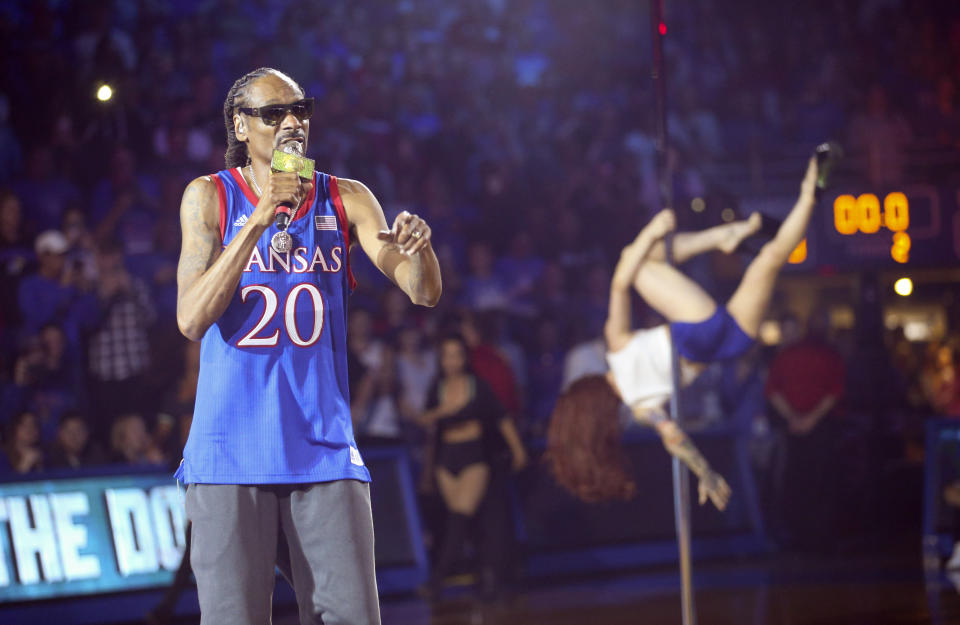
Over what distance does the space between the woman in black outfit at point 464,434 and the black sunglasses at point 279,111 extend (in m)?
4.65

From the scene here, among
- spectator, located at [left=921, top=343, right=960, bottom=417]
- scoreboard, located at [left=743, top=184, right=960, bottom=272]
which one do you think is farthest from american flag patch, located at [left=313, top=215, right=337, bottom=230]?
spectator, located at [left=921, top=343, right=960, bottom=417]

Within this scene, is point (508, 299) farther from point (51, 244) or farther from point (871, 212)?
point (51, 244)

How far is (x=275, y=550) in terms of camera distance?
2.64m

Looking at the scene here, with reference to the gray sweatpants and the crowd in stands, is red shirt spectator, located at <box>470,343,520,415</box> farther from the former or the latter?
the gray sweatpants

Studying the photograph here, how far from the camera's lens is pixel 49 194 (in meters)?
8.45

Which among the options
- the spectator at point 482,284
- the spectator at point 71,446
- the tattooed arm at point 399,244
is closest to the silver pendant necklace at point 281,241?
the tattooed arm at point 399,244

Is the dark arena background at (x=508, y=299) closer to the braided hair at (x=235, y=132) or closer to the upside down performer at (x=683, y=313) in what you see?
the upside down performer at (x=683, y=313)

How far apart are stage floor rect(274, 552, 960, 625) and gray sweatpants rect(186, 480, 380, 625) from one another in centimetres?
387

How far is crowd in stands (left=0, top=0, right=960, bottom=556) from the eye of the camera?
7.78 meters

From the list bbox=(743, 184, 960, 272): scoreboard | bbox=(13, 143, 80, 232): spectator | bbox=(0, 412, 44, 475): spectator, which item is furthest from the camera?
bbox=(13, 143, 80, 232): spectator

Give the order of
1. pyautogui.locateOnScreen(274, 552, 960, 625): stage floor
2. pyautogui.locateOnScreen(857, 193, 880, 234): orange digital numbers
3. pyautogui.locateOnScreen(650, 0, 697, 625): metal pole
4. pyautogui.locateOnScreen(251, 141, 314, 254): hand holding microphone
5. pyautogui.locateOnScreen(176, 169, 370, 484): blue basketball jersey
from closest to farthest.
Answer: pyautogui.locateOnScreen(251, 141, 314, 254): hand holding microphone, pyautogui.locateOnScreen(176, 169, 370, 484): blue basketball jersey, pyautogui.locateOnScreen(650, 0, 697, 625): metal pole, pyautogui.locateOnScreen(274, 552, 960, 625): stage floor, pyautogui.locateOnScreen(857, 193, 880, 234): orange digital numbers

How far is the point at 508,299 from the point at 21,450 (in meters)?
4.16

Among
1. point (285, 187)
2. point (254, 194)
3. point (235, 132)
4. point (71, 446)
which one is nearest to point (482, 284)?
point (71, 446)

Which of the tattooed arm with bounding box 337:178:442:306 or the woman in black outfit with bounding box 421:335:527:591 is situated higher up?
the tattooed arm with bounding box 337:178:442:306
